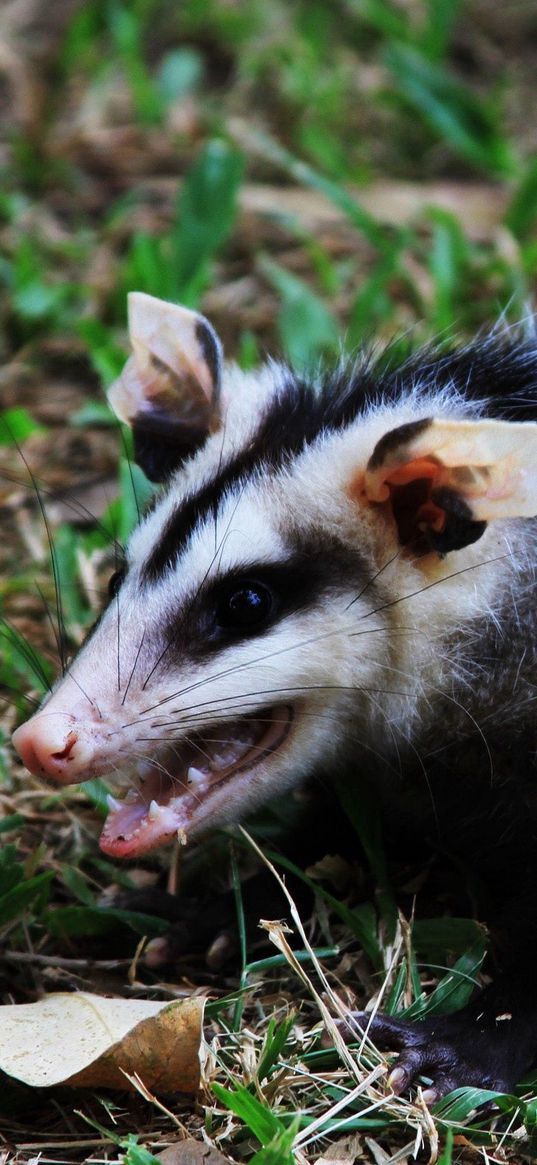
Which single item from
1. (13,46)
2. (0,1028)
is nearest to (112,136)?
(13,46)

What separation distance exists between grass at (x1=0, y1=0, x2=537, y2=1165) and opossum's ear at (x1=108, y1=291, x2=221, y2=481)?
29 cm

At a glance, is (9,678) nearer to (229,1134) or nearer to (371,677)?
(371,677)

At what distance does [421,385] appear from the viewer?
3.19m

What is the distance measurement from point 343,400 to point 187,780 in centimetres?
94

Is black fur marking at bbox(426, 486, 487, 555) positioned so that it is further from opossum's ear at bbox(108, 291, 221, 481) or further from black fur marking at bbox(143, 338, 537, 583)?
opossum's ear at bbox(108, 291, 221, 481)

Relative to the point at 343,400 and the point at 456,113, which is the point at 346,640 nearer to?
the point at 343,400

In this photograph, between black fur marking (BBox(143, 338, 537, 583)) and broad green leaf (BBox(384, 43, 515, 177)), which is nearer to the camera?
black fur marking (BBox(143, 338, 537, 583))

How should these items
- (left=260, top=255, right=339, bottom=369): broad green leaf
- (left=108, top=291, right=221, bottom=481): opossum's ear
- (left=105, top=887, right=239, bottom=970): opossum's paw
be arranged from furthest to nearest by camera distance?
(left=260, top=255, right=339, bottom=369): broad green leaf, (left=108, top=291, right=221, bottom=481): opossum's ear, (left=105, top=887, right=239, bottom=970): opossum's paw

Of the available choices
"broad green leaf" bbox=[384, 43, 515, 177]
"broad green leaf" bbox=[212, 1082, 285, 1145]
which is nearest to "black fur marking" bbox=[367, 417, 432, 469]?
"broad green leaf" bbox=[212, 1082, 285, 1145]

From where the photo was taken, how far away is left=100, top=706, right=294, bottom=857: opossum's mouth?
2766mm

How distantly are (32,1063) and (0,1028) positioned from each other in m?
0.13

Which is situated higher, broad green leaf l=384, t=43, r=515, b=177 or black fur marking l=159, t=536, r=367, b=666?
black fur marking l=159, t=536, r=367, b=666

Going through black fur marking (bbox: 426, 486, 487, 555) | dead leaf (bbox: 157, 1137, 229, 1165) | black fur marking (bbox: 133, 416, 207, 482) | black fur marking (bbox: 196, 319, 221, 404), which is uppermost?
black fur marking (bbox: 196, 319, 221, 404)

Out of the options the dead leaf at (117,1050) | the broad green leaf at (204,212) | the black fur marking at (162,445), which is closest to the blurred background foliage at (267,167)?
the broad green leaf at (204,212)
